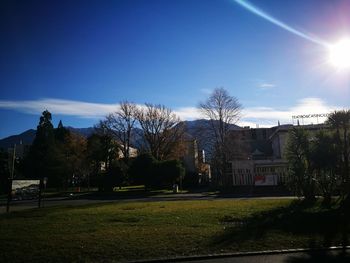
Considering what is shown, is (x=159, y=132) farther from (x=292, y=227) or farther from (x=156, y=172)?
(x=292, y=227)

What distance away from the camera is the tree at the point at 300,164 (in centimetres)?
2488

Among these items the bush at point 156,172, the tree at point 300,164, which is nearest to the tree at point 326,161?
the tree at point 300,164

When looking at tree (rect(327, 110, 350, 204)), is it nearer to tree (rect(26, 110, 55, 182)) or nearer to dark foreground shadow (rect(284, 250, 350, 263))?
dark foreground shadow (rect(284, 250, 350, 263))

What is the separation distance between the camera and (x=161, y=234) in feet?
44.4

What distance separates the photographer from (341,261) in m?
10.2

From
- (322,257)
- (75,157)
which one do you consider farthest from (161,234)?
(75,157)

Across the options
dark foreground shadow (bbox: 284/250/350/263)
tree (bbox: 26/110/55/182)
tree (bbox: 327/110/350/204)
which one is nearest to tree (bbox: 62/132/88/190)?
tree (bbox: 26/110/55/182)

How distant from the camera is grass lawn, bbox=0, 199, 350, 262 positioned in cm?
1149

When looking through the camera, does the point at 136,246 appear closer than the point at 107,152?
Yes

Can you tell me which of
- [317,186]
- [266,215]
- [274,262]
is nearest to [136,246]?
[274,262]

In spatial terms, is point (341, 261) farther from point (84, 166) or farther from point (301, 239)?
point (84, 166)

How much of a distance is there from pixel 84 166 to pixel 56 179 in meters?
5.60

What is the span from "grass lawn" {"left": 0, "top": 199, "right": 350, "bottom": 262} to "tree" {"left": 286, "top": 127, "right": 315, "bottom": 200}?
587 centimetres

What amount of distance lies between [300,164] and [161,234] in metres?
15.0
